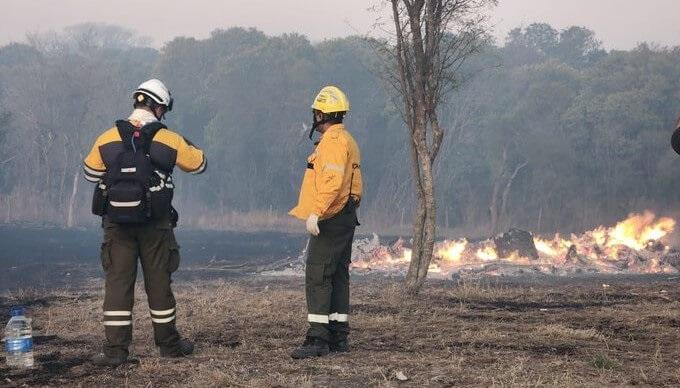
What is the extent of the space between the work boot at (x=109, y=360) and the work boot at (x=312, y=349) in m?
1.38

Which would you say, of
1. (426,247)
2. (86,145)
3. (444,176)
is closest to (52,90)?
(86,145)

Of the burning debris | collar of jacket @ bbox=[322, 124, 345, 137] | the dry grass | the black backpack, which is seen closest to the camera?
the dry grass

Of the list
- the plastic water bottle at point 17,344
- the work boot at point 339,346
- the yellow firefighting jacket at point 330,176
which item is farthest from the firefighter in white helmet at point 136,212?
the work boot at point 339,346

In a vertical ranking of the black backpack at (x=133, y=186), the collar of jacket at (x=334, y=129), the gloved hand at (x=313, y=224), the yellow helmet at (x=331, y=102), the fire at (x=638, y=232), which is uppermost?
the yellow helmet at (x=331, y=102)

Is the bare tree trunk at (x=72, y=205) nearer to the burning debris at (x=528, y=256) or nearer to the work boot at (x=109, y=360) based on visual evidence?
the burning debris at (x=528, y=256)

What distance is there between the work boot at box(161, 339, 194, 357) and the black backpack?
1.12 metres

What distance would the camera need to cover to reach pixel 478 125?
50344 millimetres

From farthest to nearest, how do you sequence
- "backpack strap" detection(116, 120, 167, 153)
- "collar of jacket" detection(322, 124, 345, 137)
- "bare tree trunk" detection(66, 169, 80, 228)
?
"bare tree trunk" detection(66, 169, 80, 228) → "collar of jacket" detection(322, 124, 345, 137) → "backpack strap" detection(116, 120, 167, 153)

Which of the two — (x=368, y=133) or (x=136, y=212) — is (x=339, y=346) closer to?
(x=136, y=212)

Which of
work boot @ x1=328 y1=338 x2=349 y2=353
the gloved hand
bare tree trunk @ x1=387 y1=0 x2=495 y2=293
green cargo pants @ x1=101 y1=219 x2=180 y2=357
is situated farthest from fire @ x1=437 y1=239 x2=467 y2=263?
green cargo pants @ x1=101 y1=219 x2=180 y2=357

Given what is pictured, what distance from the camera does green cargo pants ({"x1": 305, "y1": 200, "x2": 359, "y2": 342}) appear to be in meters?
7.43

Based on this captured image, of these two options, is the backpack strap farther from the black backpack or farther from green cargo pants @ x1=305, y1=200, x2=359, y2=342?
green cargo pants @ x1=305, y1=200, x2=359, y2=342

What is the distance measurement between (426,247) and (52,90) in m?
45.3

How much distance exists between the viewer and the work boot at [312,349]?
7.30 metres
